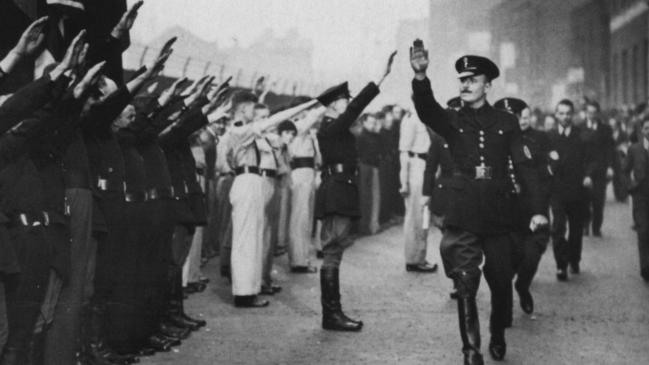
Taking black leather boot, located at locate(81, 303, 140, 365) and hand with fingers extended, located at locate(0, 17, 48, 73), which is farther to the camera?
black leather boot, located at locate(81, 303, 140, 365)

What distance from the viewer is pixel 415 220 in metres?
13.7

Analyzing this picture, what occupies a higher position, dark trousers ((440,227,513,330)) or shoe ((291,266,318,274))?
dark trousers ((440,227,513,330))

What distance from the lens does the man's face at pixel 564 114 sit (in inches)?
506

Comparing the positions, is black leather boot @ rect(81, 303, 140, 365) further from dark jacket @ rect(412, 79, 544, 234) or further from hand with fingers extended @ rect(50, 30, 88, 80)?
dark jacket @ rect(412, 79, 544, 234)

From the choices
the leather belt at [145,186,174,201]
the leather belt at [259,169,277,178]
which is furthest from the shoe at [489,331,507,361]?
the leather belt at [259,169,277,178]

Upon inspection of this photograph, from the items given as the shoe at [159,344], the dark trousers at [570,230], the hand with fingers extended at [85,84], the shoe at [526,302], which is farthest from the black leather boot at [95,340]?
the dark trousers at [570,230]

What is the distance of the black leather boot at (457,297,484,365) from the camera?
6.84 m

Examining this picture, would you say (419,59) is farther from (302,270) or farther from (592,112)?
(592,112)

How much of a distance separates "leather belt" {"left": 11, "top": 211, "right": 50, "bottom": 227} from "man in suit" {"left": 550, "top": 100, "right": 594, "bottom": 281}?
798 centimetres

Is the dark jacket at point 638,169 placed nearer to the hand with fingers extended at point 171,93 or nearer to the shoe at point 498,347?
the shoe at point 498,347

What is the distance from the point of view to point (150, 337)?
7.92 meters

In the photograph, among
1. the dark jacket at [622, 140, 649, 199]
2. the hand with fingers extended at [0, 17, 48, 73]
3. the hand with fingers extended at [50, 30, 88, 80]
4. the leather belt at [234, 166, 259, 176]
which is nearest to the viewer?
the hand with fingers extended at [0, 17, 48, 73]

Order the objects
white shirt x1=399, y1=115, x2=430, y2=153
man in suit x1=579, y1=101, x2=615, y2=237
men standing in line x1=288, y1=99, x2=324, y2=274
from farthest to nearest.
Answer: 1. man in suit x1=579, y1=101, x2=615, y2=237
2. white shirt x1=399, y1=115, x2=430, y2=153
3. men standing in line x1=288, y1=99, x2=324, y2=274

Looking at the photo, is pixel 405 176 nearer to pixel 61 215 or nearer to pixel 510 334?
pixel 510 334
